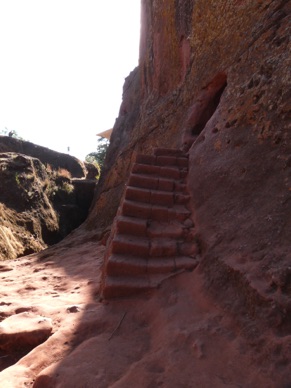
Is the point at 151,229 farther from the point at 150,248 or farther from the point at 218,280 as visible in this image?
the point at 218,280

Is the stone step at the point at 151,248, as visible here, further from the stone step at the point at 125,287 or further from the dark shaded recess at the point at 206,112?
the dark shaded recess at the point at 206,112

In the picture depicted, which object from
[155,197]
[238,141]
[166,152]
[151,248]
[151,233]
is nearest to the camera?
[151,248]

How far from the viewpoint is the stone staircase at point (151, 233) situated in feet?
8.95

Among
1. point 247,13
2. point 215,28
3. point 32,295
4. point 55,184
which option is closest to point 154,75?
point 215,28

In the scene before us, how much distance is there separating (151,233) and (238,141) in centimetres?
133

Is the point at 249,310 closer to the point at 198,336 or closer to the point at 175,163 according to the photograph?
the point at 198,336

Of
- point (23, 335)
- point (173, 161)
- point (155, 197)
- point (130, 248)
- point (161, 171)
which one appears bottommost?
point (23, 335)

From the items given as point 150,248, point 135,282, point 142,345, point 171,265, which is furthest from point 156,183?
point 142,345

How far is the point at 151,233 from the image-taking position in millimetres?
3131

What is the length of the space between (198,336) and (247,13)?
474cm

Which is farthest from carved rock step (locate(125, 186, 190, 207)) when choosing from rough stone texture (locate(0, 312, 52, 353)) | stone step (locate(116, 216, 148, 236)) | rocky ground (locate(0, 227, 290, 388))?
rough stone texture (locate(0, 312, 52, 353))

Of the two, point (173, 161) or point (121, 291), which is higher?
point (173, 161)

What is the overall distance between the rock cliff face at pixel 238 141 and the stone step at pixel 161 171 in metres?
0.16

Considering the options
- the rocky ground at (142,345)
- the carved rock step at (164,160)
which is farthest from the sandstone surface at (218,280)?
the carved rock step at (164,160)
